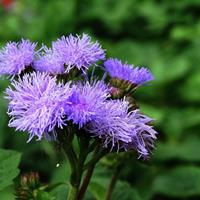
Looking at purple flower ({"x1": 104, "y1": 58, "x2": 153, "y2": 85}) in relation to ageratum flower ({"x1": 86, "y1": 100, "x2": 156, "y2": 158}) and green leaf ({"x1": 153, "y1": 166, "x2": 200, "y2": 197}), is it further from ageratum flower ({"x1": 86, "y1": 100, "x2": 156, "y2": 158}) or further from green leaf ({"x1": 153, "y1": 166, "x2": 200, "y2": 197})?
green leaf ({"x1": 153, "y1": 166, "x2": 200, "y2": 197})

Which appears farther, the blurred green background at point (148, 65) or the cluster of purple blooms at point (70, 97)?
the blurred green background at point (148, 65)

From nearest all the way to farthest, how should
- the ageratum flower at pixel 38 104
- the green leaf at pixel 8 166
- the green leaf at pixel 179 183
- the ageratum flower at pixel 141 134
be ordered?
the ageratum flower at pixel 38 104 → the ageratum flower at pixel 141 134 → the green leaf at pixel 8 166 → the green leaf at pixel 179 183

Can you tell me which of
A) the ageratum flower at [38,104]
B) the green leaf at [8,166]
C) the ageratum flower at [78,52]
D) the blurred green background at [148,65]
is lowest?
the green leaf at [8,166]

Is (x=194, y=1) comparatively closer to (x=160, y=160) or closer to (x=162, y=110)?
(x=162, y=110)

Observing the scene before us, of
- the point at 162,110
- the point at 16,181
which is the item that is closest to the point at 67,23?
the point at 162,110

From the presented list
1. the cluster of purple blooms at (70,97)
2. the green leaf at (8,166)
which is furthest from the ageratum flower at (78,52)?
the green leaf at (8,166)

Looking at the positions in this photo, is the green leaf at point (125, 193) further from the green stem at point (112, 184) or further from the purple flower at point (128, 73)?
the purple flower at point (128, 73)

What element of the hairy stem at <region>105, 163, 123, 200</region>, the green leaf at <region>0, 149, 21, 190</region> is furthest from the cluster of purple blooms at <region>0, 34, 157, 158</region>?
the hairy stem at <region>105, 163, 123, 200</region>
